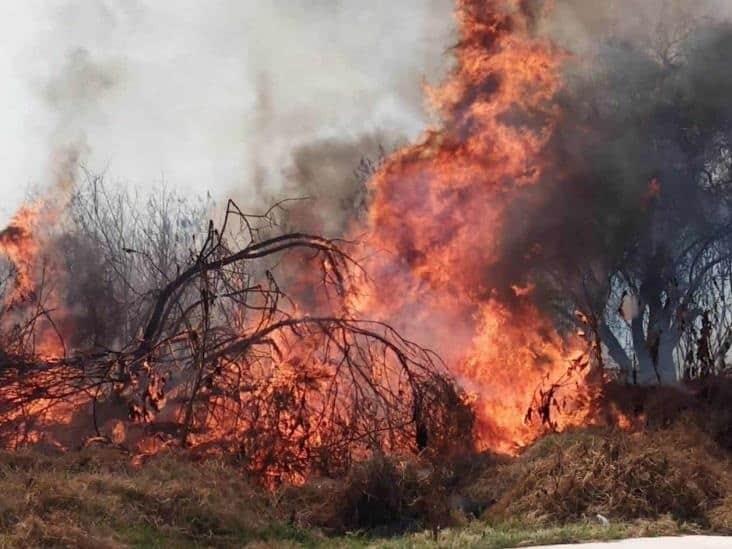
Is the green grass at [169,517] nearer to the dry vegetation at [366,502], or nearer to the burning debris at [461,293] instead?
the dry vegetation at [366,502]

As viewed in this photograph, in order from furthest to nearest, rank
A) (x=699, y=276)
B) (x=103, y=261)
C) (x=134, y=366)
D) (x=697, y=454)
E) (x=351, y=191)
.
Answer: (x=103, y=261) → (x=351, y=191) → (x=699, y=276) → (x=134, y=366) → (x=697, y=454)

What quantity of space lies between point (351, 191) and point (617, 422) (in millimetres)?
11667

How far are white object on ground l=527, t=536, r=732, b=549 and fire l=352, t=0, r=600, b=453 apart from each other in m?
7.46

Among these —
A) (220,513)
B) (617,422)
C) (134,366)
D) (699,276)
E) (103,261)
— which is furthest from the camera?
(103,261)

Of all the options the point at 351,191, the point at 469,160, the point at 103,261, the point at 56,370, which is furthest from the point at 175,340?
the point at 103,261

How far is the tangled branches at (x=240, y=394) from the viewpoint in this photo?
550 inches

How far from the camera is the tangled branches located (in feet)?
45.8

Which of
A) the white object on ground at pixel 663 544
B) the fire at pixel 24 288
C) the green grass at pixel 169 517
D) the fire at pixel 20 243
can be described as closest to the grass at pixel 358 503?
the green grass at pixel 169 517

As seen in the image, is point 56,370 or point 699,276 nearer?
point 56,370

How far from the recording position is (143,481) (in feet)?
37.1

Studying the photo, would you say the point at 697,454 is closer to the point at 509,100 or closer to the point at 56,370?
the point at 509,100

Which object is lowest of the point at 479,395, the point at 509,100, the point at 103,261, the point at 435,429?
the point at 435,429

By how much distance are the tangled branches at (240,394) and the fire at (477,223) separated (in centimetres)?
233

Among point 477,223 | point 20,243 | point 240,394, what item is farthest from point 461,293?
point 20,243
